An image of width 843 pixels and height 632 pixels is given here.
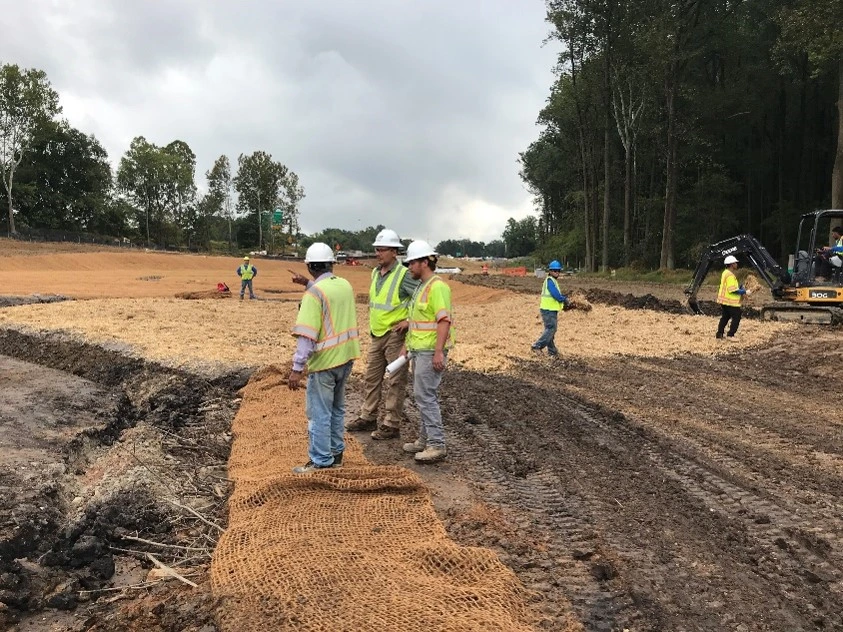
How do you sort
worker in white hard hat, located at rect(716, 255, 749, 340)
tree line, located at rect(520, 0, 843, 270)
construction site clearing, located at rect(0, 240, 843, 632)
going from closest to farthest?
construction site clearing, located at rect(0, 240, 843, 632) < worker in white hard hat, located at rect(716, 255, 749, 340) < tree line, located at rect(520, 0, 843, 270)

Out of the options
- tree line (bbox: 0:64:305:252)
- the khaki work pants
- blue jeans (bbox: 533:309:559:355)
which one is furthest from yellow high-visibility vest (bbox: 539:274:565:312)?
tree line (bbox: 0:64:305:252)

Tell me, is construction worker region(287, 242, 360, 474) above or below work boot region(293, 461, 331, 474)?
above

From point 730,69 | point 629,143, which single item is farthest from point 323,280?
point 730,69

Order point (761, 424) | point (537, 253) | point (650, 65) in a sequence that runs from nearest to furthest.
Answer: point (761, 424), point (650, 65), point (537, 253)

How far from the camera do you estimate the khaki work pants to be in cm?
603

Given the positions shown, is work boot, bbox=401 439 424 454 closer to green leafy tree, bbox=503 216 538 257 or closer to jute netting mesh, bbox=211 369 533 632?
jute netting mesh, bbox=211 369 533 632

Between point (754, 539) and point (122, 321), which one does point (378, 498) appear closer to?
point (754, 539)

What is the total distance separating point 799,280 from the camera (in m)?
15.0

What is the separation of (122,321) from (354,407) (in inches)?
338

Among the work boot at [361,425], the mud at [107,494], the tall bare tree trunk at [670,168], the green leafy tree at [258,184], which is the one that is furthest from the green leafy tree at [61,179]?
the work boot at [361,425]

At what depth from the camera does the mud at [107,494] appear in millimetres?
3252

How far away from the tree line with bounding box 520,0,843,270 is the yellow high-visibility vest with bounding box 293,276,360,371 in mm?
29514

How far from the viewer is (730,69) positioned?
122ft

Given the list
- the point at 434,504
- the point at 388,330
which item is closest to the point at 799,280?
the point at 388,330
